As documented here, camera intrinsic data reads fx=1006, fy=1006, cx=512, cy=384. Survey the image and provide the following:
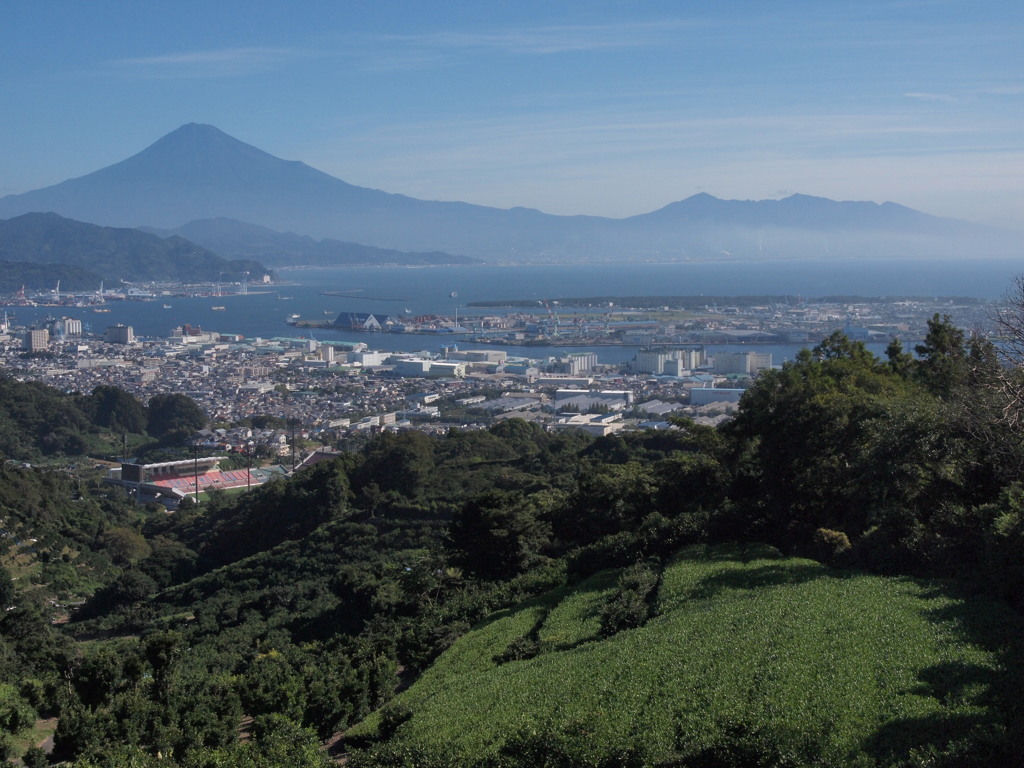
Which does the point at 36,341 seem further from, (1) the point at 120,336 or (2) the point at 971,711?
(2) the point at 971,711

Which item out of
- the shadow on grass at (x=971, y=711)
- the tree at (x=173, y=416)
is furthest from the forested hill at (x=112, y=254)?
the shadow on grass at (x=971, y=711)

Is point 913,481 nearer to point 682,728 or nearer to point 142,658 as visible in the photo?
point 682,728

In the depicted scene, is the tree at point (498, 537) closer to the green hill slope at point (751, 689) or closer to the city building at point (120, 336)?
the green hill slope at point (751, 689)

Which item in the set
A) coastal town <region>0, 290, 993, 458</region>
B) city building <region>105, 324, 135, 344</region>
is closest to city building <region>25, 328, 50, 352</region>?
coastal town <region>0, 290, 993, 458</region>

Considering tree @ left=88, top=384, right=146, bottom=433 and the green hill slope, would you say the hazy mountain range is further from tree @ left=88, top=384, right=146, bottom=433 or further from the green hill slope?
the green hill slope

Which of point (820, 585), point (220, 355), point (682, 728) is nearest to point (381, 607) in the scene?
point (820, 585)
